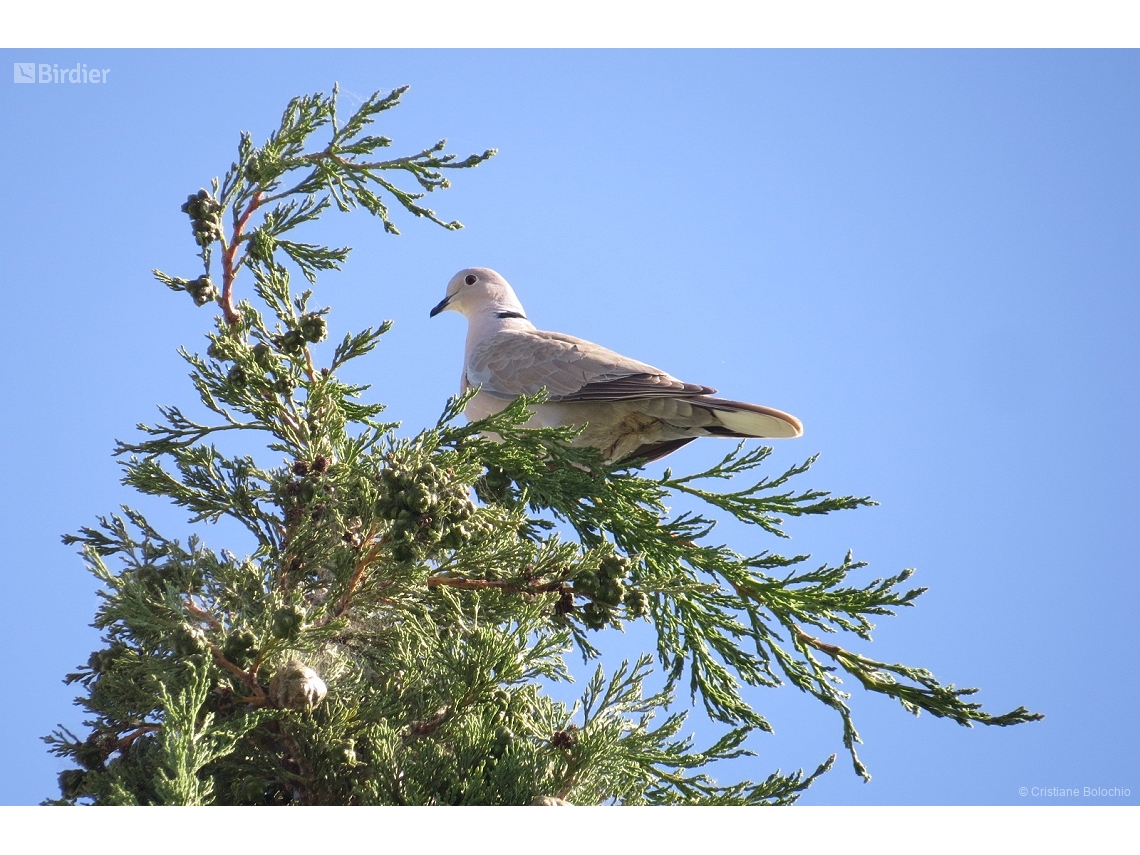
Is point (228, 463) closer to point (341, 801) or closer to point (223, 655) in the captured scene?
point (223, 655)

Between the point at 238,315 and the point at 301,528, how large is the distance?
895 millimetres

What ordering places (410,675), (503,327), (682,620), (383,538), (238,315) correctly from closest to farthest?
(383,538) < (410,675) < (682,620) < (238,315) < (503,327)

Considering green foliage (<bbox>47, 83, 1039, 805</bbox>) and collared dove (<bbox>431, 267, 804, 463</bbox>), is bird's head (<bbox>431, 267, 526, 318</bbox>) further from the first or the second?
green foliage (<bbox>47, 83, 1039, 805</bbox>)

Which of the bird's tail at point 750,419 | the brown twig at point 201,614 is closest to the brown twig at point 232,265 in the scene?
the brown twig at point 201,614

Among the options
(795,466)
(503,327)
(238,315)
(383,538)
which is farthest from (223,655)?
(503,327)

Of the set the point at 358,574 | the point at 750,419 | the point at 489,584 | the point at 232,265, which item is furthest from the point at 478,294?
the point at 358,574

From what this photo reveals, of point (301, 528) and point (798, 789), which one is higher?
point (301, 528)

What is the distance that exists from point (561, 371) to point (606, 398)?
41 centimetres

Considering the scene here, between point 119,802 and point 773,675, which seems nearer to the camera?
point 119,802

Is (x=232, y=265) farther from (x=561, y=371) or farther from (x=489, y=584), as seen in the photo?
(x=561, y=371)

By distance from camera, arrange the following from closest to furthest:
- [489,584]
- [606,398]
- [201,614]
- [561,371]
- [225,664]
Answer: [225,664]
[201,614]
[489,584]
[606,398]
[561,371]

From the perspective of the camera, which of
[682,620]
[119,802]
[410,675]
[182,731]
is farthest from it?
[682,620]

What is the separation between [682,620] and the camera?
10.4 ft

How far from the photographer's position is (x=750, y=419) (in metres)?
4.77
